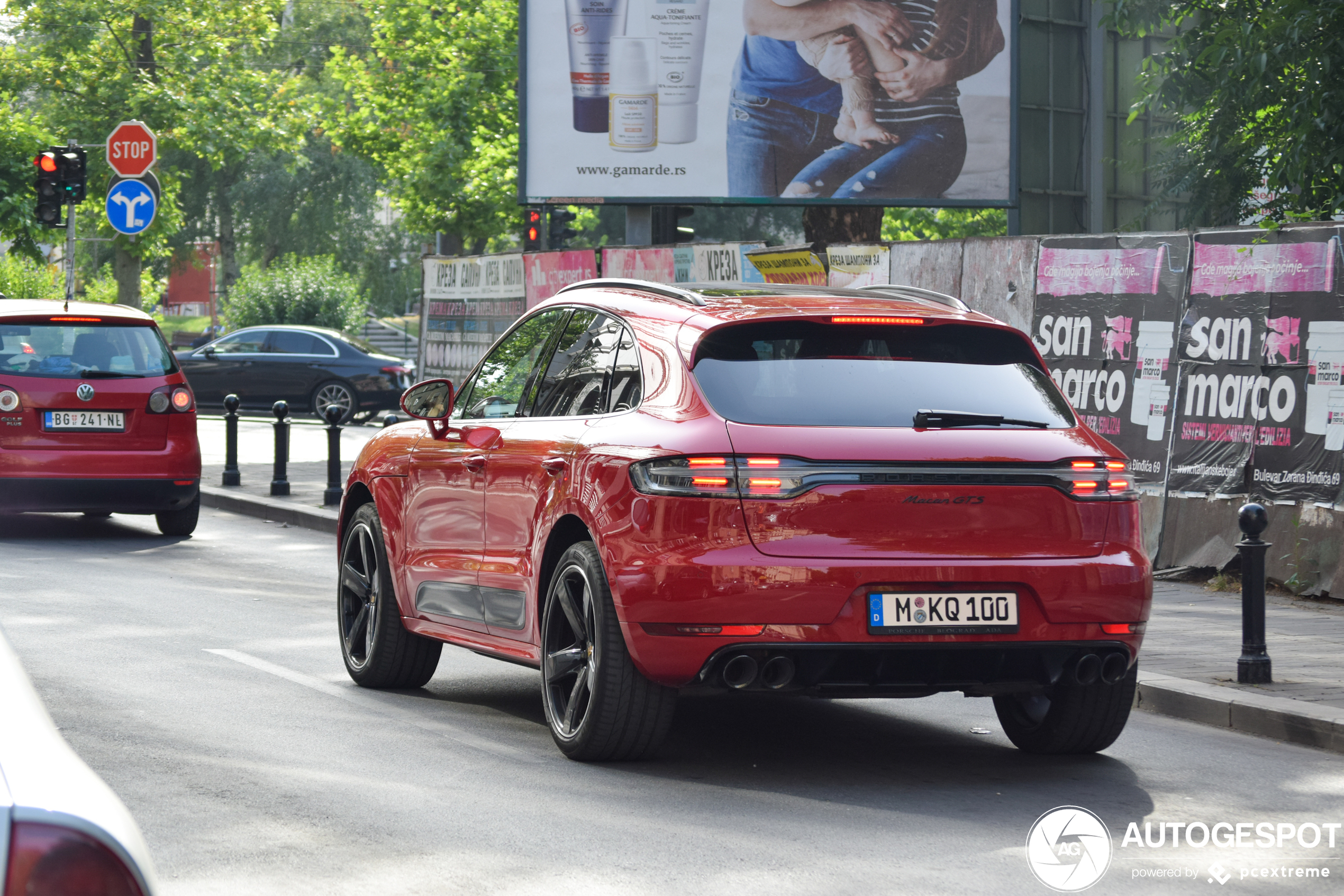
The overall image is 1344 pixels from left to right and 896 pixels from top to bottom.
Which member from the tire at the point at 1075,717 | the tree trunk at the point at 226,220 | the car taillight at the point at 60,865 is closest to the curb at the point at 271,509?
the tire at the point at 1075,717

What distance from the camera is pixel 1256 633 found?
8.18m

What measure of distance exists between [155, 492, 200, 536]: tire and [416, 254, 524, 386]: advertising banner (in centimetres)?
794

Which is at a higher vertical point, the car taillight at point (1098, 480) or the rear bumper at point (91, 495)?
the car taillight at point (1098, 480)

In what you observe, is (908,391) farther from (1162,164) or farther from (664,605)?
(1162,164)

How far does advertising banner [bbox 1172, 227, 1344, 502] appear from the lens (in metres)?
10.9

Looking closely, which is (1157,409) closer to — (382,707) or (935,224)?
(382,707)

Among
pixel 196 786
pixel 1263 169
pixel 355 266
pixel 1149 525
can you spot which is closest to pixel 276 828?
pixel 196 786

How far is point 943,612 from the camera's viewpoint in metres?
5.90

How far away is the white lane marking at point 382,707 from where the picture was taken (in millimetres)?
6738

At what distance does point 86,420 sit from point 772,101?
10126 millimetres

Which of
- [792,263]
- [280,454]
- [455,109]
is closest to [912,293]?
[792,263]

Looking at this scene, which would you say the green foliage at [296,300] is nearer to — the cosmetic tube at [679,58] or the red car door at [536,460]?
the cosmetic tube at [679,58]

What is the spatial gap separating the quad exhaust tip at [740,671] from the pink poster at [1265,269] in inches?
249

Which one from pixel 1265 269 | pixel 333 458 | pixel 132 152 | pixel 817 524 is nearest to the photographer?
pixel 817 524
